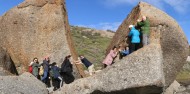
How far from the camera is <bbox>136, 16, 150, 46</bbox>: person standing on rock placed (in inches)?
841

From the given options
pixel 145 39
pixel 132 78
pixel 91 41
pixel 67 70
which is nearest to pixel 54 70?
pixel 67 70

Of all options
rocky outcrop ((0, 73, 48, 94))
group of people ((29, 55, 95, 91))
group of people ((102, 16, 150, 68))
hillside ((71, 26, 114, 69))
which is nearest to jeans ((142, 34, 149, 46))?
group of people ((102, 16, 150, 68))

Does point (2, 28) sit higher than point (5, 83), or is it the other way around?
point (2, 28)

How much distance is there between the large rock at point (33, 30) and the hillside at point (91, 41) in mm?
51163

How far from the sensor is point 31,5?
27.5 metres

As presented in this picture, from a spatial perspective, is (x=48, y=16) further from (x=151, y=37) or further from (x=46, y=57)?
(x=151, y=37)

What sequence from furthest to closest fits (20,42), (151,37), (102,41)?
1. (102,41)
2. (20,42)
3. (151,37)

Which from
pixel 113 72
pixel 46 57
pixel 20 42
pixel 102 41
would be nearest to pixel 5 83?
pixel 113 72

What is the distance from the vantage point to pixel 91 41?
4227 inches

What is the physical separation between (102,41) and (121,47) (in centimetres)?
8034

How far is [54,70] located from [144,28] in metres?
5.36

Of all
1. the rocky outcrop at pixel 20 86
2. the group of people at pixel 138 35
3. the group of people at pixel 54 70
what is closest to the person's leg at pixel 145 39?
the group of people at pixel 138 35

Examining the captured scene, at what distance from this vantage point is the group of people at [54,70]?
23.3m

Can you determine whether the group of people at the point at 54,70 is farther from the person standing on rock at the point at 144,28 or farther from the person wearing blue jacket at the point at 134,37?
the person standing on rock at the point at 144,28
